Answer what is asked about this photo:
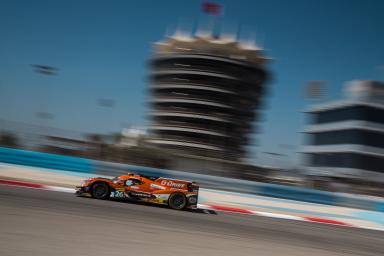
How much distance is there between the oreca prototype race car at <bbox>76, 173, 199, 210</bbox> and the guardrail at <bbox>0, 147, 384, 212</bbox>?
4514mm

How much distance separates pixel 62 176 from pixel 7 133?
12.5 feet

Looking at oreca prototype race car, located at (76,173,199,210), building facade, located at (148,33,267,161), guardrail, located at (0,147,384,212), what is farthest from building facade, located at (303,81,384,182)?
oreca prototype race car, located at (76,173,199,210)

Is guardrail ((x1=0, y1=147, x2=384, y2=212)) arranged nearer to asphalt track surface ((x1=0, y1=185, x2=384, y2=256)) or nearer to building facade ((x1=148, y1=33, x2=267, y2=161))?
asphalt track surface ((x1=0, y1=185, x2=384, y2=256))

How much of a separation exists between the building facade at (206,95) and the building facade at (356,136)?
1017 cm

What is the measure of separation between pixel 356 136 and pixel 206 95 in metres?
18.5

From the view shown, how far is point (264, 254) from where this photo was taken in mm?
7113

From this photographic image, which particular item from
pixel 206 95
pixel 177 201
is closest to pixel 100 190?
pixel 177 201

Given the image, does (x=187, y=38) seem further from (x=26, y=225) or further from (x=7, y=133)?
(x=26, y=225)

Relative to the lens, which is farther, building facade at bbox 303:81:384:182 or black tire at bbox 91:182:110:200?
building facade at bbox 303:81:384:182

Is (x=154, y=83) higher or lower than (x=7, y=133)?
higher

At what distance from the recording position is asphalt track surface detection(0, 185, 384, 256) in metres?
5.95

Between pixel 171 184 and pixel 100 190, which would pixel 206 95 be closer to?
pixel 171 184

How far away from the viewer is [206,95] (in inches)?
1944

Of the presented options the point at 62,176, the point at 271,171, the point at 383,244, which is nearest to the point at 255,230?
the point at 383,244
